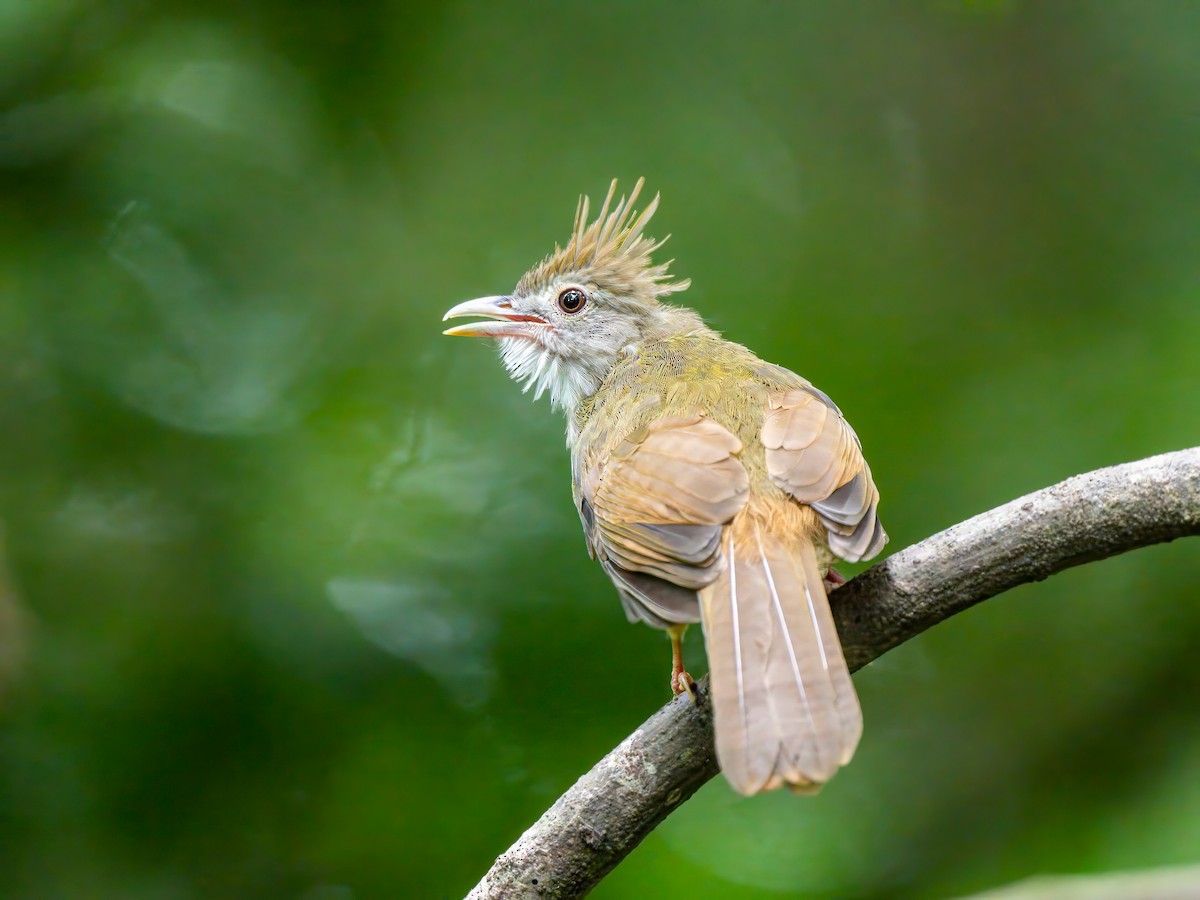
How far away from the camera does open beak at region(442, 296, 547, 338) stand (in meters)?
4.33

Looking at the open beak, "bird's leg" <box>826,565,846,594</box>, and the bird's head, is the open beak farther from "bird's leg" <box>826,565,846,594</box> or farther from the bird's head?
"bird's leg" <box>826,565,846,594</box>

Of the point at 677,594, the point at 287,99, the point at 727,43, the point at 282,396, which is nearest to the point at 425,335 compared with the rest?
the point at 282,396

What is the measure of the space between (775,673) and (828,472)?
70 cm

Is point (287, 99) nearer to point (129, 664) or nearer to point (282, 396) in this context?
point (282, 396)

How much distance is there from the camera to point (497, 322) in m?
4.43

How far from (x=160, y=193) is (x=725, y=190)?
2.71 metres

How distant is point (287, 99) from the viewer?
5.40 meters

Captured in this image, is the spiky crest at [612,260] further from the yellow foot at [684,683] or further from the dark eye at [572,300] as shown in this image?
the yellow foot at [684,683]

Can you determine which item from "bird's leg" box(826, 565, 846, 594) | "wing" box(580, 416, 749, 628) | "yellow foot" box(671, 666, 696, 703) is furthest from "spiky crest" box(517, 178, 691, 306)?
"yellow foot" box(671, 666, 696, 703)

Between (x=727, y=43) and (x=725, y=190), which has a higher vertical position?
(x=727, y=43)

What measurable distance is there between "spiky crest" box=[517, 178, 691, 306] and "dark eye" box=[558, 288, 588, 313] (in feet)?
0.20

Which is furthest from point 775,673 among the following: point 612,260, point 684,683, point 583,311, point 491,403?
point 491,403

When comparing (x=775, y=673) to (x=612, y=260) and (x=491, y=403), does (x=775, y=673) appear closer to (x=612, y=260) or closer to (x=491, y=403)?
(x=612, y=260)

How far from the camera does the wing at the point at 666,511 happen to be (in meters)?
2.69
